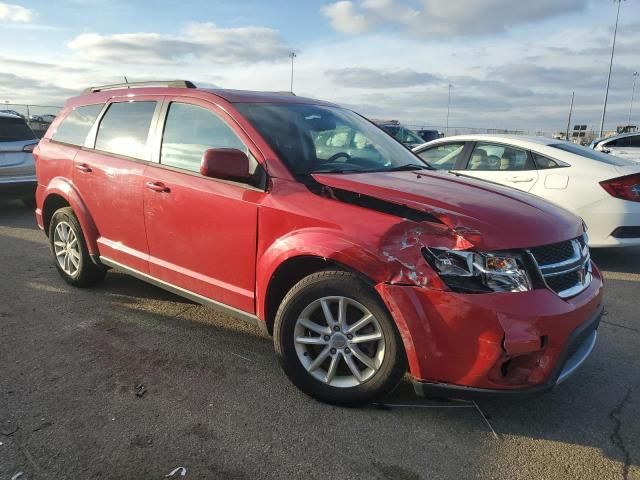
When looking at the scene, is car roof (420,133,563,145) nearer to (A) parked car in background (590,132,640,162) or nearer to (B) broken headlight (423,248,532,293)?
(B) broken headlight (423,248,532,293)

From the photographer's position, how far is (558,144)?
656 cm

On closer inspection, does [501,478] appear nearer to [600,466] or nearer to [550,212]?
[600,466]

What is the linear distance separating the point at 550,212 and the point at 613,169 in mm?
3548

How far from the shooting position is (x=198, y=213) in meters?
3.52

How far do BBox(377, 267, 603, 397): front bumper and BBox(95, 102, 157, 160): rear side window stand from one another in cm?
250

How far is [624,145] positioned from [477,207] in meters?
13.4

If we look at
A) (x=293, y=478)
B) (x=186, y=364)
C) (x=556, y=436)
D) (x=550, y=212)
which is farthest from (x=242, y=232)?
(x=556, y=436)

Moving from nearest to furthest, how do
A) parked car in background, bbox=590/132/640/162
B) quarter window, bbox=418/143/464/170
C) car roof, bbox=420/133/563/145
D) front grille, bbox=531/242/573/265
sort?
1. front grille, bbox=531/242/573/265
2. car roof, bbox=420/133/563/145
3. quarter window, bbox=418/143/464/170
4. parked car in background, bbox=590/132/640/162

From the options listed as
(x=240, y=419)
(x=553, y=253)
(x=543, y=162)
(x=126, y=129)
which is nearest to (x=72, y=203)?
(x=126, y=129)

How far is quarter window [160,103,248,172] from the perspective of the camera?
3.56 meters

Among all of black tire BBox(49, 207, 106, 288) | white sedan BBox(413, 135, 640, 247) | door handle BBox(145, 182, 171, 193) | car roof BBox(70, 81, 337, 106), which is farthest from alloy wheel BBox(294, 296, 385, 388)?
white sedan BBox(413, 135, 640, 247)

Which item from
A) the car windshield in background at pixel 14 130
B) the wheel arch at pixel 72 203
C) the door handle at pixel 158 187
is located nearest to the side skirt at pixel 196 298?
the wheel arch at pixel 72 203

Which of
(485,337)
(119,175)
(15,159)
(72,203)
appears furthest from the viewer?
(15,159)

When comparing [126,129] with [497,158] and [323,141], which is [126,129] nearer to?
[323,141]
